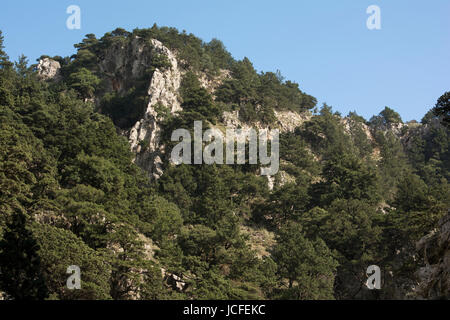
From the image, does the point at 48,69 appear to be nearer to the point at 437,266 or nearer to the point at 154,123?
the point at 154,123

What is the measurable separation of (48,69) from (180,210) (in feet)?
160

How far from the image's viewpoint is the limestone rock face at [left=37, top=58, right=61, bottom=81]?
82881 mm

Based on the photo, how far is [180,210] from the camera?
48.3 meters

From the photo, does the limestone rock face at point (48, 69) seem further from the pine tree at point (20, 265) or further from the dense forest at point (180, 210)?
the pine tree at point (20, 265)

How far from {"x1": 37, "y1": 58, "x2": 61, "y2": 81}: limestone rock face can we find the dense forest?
768 centimetres

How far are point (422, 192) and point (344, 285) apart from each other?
40.3 feet

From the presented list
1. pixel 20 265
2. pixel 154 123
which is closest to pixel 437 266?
pixel 20 265

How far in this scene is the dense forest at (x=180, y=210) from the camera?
28500mm

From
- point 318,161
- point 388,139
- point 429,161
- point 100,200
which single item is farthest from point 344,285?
point 388,139

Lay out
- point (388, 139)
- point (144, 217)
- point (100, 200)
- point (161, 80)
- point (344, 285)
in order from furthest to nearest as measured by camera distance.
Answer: point (388, 139) → point (161, 80) → point (344, 285) → point (144, 217) → point (100, 200)

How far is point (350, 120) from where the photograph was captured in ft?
318

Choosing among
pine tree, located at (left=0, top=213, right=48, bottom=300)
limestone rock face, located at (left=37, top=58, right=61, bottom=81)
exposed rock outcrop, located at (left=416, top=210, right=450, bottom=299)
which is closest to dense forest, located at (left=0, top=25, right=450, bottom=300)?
pine tree, located at (left=0, top=213, right=48, bottom=300)
